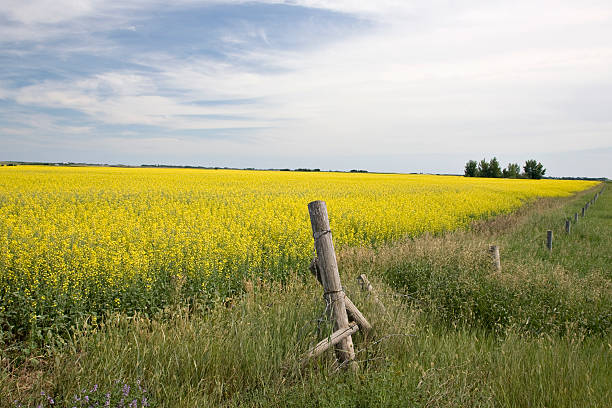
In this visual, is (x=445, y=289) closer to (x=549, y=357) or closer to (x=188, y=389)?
(x=549, y=357)

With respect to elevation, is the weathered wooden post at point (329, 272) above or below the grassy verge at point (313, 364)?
above

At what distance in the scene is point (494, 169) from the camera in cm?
9331

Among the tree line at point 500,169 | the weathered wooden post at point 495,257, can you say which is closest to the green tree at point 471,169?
the tree line at point 500,169

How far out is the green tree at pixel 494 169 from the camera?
92.9m

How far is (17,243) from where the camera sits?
22.4 feet

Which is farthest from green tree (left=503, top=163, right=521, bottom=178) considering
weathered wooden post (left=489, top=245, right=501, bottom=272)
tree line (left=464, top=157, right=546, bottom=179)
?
weathered wooden post (left=489, top=245, right=501, bottom=272)

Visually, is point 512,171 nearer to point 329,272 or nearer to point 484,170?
point 484,170

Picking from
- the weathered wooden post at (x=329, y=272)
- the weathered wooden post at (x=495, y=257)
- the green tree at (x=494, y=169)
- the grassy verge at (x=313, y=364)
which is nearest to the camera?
the grassy verge at (x=313, y=364)

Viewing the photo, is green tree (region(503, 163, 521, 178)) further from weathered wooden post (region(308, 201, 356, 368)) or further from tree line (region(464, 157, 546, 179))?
weathered wooden post (region(308, 201, 356, 368))

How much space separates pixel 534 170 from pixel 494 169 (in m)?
20.0

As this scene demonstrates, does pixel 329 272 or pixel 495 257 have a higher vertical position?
pixel 329 272

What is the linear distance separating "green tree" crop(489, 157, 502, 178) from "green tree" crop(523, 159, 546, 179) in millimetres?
14824

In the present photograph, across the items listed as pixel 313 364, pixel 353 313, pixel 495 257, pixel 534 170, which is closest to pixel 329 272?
pixel 353 313

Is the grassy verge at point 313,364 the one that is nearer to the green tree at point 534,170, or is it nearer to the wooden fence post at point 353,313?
the wooden fence post at point 353,313
